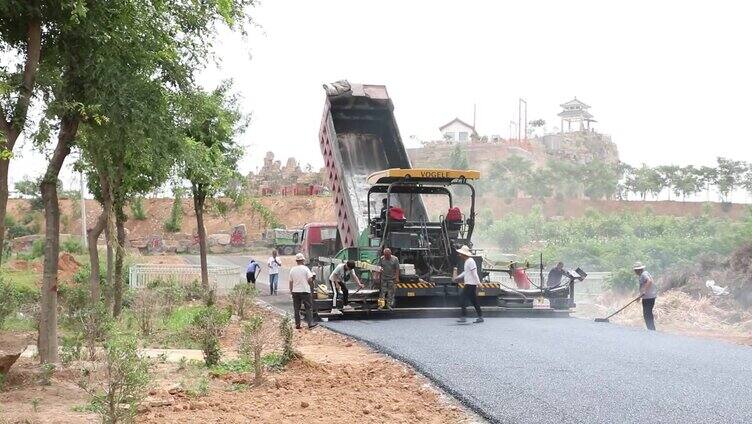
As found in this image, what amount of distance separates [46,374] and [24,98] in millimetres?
2585

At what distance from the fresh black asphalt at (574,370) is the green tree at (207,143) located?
311 centimetres

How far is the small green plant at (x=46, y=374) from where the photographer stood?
306 inches

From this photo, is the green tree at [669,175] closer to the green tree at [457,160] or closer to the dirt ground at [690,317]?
the green tree at [457,160]

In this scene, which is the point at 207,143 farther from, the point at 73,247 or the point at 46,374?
the point at 73,247

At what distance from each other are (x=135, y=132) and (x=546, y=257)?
2656cm

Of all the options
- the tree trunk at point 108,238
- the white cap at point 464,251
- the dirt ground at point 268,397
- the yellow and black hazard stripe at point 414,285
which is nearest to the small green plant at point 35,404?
the dirt ground at point 268,397

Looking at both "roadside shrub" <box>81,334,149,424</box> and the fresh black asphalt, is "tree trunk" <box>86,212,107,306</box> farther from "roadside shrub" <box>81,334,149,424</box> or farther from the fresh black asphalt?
"roadside shrub" <box>81,334,149,424</box>

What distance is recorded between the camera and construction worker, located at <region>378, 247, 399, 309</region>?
13.6 meters

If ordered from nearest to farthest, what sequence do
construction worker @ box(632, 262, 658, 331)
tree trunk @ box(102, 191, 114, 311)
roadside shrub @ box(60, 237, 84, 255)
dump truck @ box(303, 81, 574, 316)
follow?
tree trunk @ box(102, 191, 114, 311)
construction worker @ box(632, 262, 658, 331)
dump truck @ box(303, 81, 574, 316)
roadside shrub @ box(60, 237, 84, 255)

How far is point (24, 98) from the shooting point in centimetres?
765

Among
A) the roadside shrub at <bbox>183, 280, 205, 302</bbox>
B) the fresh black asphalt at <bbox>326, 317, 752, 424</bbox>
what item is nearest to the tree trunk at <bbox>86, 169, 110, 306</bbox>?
the fresh black asphalt at <bbox>326, 317, 752, 424</bbox>

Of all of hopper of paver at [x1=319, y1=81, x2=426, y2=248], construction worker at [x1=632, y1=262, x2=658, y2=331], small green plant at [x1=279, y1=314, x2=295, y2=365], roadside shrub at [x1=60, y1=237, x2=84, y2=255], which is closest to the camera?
small green plant at [x1=279, y1=314, x2=295, y2=365]

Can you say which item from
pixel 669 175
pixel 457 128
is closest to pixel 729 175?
pixel 669 175

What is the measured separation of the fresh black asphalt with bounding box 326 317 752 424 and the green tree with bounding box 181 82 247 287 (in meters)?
3.11
